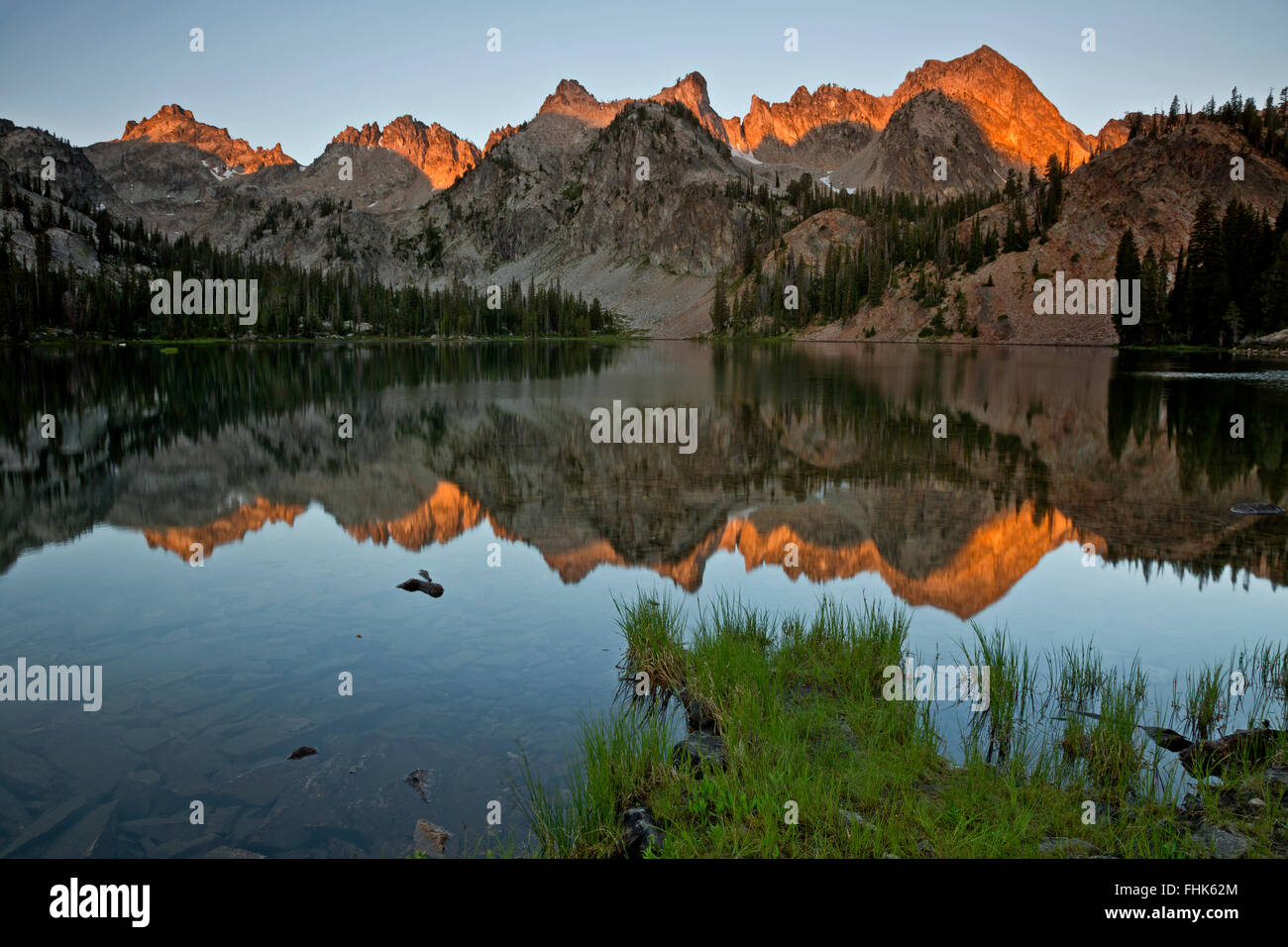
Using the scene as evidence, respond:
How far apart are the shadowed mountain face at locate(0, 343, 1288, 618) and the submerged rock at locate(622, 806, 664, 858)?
8034mm

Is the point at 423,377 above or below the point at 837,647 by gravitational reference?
above

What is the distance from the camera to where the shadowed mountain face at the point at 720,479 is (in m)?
17.4

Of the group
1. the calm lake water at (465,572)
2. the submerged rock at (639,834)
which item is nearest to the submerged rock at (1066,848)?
the submerged rock at (639,834)

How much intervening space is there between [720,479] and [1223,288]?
11860 centimetres

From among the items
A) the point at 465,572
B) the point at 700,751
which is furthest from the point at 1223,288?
the point at 700,751

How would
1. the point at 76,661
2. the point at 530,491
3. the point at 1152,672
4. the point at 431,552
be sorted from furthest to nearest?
the point at 530,491, the point at 431,552, the point at 76,661, the point at 1152,672

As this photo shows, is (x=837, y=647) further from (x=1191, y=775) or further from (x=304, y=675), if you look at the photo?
(x=304, y=675)

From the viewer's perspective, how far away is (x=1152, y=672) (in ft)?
36.4

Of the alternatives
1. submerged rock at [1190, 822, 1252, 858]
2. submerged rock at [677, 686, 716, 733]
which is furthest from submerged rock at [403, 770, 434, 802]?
submerged rock at [1190, 822, 1252, 858]

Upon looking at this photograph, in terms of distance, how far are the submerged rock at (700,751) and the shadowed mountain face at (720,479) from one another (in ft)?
20.0

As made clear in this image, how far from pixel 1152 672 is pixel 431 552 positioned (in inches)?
561

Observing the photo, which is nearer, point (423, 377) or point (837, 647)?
point (837, 647)
